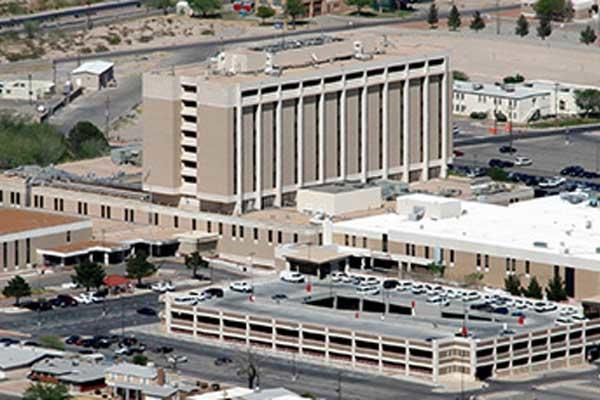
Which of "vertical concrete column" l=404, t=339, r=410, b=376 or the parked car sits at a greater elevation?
"vertical concrete column" l=404, t=339, r=410, b=376

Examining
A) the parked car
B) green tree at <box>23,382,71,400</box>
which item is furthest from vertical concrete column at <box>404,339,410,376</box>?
green tree at <box>23,382,71,400</box>

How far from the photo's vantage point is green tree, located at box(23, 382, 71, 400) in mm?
180000

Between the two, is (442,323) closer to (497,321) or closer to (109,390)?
(497,321)

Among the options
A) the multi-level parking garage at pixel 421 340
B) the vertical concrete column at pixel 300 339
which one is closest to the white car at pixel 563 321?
the multi-level parking garage at pixel 421 340

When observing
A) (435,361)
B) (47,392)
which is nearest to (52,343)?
(47,392)

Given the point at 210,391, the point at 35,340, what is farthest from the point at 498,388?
the point at 35,340

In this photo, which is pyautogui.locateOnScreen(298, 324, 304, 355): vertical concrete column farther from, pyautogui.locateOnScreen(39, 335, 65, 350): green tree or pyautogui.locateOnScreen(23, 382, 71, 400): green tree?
pyautogui.locateOnScreen(23, 382, 71, 400): green tree

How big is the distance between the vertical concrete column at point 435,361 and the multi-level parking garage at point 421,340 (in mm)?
22

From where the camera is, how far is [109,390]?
604 feet

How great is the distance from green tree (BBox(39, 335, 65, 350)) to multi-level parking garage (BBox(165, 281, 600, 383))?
31.5 ft

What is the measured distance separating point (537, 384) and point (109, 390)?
2447 centimetres

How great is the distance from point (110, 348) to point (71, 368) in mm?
10636

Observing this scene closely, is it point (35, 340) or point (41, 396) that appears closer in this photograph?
point (41, 396)

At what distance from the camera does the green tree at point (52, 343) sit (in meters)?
197
